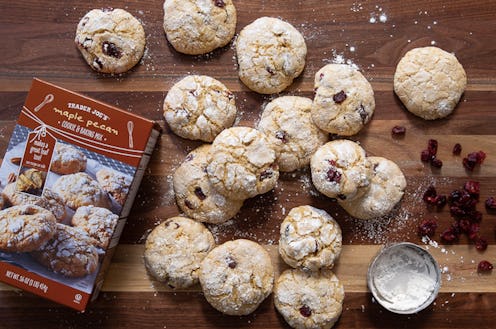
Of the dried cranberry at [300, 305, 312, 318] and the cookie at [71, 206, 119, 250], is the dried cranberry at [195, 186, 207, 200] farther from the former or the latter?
the dried cranberry at [300, 305, 312, 318]

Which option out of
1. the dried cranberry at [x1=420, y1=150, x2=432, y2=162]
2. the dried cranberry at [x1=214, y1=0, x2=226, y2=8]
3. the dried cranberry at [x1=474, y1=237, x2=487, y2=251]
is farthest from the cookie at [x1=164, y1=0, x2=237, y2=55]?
the dried cranberry at [x1=474, y1=237, x2=487, y2=251]

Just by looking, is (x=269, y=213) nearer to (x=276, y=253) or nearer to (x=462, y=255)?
(x=276, y=253)

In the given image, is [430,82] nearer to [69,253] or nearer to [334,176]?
[334,176]

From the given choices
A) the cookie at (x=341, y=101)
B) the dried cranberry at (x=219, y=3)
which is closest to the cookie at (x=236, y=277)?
the cookie at (x=341, y=101)

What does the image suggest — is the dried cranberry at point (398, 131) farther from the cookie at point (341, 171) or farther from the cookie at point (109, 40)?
→ the cookie at point (109, 40)

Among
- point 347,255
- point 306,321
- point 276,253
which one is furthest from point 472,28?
point 306,321

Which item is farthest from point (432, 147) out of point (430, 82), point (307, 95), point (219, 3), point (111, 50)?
point (111, 50)
